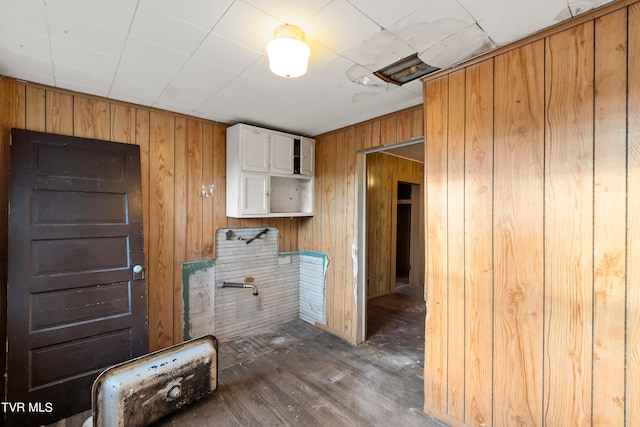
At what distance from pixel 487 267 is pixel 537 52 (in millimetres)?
1196

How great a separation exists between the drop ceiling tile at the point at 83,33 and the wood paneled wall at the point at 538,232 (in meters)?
1.91

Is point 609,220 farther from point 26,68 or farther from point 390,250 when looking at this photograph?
point 390,250

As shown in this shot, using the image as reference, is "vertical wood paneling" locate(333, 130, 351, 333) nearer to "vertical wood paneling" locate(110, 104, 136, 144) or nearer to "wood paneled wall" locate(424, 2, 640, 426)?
"wood paneled wall" locate(424, 2, 640, 426)

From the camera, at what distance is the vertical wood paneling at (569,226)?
4.58ft

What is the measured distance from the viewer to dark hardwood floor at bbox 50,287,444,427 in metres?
1.98

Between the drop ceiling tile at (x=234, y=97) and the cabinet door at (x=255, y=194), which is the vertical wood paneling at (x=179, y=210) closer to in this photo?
the drop ceiling tile at (x=234, y=97)

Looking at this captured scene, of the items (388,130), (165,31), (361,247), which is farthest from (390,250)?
(165,31)

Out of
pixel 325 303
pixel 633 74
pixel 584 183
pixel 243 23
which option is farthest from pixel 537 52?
pixel 325 303

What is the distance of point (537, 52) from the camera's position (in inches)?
60.5

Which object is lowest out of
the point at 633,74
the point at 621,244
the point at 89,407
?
the point at 89,407

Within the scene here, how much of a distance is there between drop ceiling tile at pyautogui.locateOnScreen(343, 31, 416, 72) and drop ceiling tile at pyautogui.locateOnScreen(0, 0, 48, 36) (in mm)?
1508

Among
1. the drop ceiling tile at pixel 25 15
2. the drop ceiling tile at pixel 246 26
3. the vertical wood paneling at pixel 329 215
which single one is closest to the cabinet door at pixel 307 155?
the vertical wood paneling at pixel 329 215

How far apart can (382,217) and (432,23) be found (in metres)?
3.76

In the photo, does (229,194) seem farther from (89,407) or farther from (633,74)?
(633,74)
